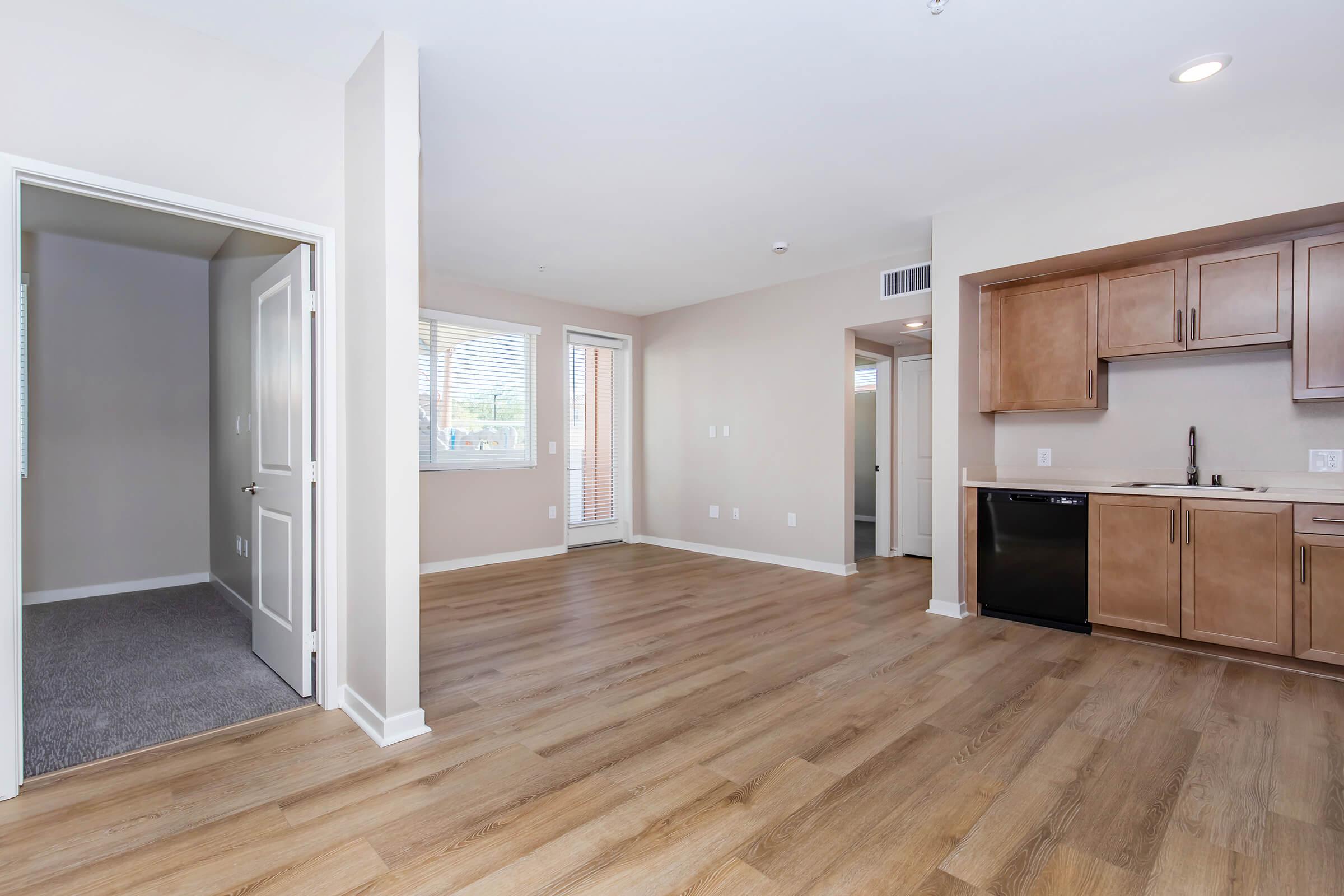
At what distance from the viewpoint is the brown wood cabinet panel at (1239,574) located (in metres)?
3.11

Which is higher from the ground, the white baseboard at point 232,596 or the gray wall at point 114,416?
Result: the gray wall at point 114,416

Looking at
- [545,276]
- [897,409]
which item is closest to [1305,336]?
[897,409]

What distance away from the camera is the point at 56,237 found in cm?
469

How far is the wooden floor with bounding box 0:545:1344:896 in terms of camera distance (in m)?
Answer: 1.64

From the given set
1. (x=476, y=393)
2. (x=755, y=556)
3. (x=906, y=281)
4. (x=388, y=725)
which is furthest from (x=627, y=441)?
(x=388, y=725)

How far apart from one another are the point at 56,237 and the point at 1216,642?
26.3ft

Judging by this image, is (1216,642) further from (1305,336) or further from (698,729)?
(698,729)

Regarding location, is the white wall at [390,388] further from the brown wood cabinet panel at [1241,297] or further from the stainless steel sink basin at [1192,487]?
the brown wood cabinet panel at [1241,297]

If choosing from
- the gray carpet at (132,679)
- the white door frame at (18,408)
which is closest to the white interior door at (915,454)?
the white door frame at (18,408)

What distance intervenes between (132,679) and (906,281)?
5367mm

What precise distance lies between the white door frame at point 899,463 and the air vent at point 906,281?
1537mm

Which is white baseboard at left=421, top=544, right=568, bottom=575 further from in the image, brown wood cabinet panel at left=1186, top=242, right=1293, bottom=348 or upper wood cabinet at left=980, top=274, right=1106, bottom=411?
brown wood cabinet panel at left=1186, top=242, right=1293, bottom=348

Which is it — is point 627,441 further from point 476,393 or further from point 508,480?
point 476,393

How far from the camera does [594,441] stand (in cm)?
688
